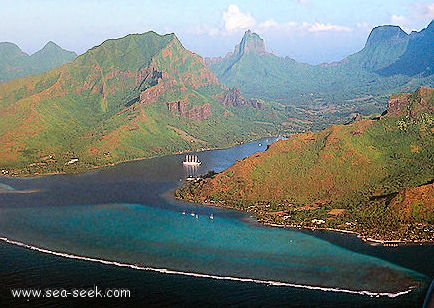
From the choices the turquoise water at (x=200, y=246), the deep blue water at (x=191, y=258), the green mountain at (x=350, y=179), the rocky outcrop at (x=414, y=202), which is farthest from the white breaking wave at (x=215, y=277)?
the rocky outcrop at (x=414, y=202)

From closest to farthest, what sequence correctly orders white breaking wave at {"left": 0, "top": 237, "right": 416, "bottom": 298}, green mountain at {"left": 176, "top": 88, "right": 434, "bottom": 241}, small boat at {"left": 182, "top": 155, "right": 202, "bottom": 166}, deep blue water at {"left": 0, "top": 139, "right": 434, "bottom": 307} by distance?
deep blue water at {"left": 0, "top": 139, "right": 434, "bottom": 307} < white breaking wave at {"left": 0, "top": 237, "right": 416, "bottom": 298} < green mountain at {"left": 176, "top": 88, "right": 434, "bottom": 241} < small boat at {"left": 182, "top": 155, "right": 202, "bottom": 166}

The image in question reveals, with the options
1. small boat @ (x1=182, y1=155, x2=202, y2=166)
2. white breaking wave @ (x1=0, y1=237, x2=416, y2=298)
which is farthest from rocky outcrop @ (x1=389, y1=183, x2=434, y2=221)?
small boat @ (x1=182, y1=155, x2=202, y2=166)

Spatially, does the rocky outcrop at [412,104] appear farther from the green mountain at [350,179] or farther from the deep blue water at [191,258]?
the deep blue water at [191,258]

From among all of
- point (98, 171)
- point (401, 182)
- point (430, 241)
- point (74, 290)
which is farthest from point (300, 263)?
point (98, 171)

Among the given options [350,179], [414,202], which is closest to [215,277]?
[414,202]

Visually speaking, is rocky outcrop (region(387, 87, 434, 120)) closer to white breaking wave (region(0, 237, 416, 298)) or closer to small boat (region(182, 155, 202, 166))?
small boat (region(182, 155, 202, 166))

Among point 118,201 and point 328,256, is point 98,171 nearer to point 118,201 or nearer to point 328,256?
point 118,201

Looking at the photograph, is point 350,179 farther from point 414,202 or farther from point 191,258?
point 191,258

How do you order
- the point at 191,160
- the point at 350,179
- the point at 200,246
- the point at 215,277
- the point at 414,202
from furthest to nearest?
the point at 191,160 < the point at 350,179 < the point at 414,202 < the point at 200,246 < the point at 215,277
